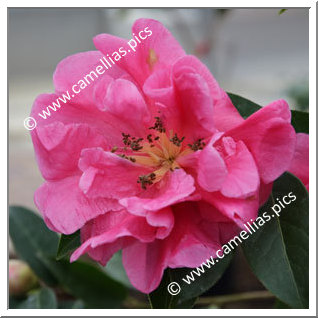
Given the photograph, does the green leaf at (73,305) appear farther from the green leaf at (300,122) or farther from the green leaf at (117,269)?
the green leaf at (300,122)

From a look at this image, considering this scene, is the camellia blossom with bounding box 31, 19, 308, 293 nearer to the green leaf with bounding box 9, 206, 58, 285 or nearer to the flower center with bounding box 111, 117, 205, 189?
the flower center with bounding box 111, 117, 205, 189

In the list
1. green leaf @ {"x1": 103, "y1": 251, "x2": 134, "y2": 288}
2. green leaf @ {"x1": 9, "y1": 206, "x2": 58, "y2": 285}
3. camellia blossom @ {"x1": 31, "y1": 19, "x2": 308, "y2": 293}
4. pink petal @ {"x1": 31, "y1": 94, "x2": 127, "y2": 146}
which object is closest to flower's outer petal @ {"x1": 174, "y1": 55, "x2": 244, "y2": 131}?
camellia blossom @ {"x1": 31, "y1": 19, "x2": 308, "y2": 293}

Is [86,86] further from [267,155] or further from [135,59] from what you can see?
[267,155]

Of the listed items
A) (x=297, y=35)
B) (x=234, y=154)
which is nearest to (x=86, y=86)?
(x=234, y=154)

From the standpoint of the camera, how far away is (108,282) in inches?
35.5

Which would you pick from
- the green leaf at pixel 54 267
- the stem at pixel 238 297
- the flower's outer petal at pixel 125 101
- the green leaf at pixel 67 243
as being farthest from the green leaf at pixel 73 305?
the flower's outer petal at pixel 125 101

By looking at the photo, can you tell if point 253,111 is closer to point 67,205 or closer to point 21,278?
point 67,205

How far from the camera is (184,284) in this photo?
50 cm

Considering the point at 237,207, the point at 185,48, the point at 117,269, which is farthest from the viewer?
the point at 185,48

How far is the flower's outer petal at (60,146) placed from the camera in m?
0.47

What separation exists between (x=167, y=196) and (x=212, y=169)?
56 mm

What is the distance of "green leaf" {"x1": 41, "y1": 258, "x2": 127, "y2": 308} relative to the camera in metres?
0.87

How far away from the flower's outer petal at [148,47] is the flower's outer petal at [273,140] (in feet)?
0.34

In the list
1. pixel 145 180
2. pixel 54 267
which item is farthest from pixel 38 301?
pixel 145 180
